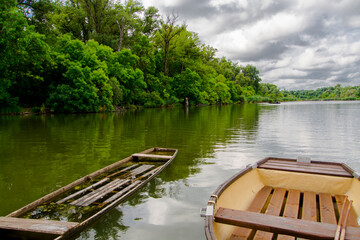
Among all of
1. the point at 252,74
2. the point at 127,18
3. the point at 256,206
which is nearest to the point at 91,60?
the point at 127,18

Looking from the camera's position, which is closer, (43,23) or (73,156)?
(73,156)

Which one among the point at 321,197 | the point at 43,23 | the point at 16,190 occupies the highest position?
the point at 43,23

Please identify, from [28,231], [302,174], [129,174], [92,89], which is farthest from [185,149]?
[92,89]

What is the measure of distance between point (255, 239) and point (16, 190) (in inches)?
250

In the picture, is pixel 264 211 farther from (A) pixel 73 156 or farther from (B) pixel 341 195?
(A) pixel 73 156

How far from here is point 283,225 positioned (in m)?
3.38

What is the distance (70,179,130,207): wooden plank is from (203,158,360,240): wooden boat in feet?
10.6

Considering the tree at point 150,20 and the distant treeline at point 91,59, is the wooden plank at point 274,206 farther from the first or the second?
the tree at point 150,20

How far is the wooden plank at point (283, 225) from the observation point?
320cm

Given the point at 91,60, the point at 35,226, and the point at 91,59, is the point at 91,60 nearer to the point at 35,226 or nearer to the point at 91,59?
the point at 91,59

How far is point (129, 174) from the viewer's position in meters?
8.27

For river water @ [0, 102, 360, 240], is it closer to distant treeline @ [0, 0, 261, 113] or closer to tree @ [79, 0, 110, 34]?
distant treeline @ [0, 0, 261, 113]

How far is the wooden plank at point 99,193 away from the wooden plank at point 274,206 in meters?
3.77

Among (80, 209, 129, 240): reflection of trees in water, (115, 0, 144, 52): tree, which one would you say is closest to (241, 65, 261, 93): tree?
(115, 0, 144, 52): tree
